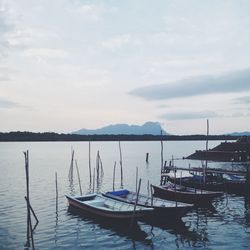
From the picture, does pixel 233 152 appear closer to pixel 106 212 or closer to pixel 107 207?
pixel 107 207

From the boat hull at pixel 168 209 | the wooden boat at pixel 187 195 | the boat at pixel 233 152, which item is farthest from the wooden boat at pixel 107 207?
the boat at pixel 233 152

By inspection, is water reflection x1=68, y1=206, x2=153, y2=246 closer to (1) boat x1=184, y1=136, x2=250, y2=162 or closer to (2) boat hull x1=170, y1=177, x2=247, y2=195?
(2) boat hull x1=170, y1=177, x2=247, y2=195

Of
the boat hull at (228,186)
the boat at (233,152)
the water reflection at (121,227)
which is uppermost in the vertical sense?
the boat at (233,152)

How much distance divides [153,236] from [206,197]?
35.5ft

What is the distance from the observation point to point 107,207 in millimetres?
29531

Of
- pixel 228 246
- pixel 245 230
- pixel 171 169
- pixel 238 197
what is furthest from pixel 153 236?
pixel 171 169

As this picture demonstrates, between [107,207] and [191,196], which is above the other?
[191,196]

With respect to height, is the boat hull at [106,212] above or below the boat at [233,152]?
below

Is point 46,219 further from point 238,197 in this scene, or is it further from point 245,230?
point 238,197

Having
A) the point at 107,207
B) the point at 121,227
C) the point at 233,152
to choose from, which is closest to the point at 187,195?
the point at 107,207

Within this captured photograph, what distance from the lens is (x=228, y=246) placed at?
2217 centimetres

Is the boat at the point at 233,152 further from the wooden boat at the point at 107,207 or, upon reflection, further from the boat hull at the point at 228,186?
the wooden boat at the point at 107,207

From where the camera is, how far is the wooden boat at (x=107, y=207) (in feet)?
82.8

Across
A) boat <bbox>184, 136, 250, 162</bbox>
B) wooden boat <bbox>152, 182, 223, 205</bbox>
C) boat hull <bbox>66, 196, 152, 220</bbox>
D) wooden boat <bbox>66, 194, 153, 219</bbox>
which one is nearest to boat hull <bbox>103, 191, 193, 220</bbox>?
wooden boat <bbox>66, 194, 153, 219</bbox>
